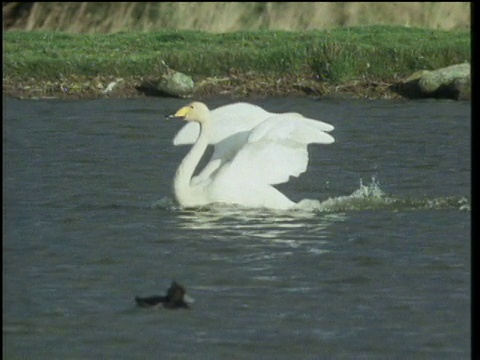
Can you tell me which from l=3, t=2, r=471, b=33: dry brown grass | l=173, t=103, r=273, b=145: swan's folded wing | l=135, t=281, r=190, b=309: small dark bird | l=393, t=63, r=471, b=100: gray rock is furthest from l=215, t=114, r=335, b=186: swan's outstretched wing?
l=3, t=2, r=471, b=33: dry brown grass

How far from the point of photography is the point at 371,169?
1656 centimetres

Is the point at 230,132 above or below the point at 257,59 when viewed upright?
below

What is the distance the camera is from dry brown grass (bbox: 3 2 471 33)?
31.5m

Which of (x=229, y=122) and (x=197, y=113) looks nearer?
(x=197, y=113)

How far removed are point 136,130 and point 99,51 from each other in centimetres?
703

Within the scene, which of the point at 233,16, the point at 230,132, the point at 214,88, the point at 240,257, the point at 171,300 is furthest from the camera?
the point at 233,16

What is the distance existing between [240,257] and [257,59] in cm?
1527

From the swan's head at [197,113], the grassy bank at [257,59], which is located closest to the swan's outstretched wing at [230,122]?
the swan's head at [197,113]

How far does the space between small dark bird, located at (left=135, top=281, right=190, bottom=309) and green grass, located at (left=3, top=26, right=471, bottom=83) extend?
16567mm

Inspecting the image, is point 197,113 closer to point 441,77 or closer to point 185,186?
point 185,186

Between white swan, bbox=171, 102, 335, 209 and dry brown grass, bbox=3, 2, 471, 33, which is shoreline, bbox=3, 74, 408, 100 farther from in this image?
white swan, bbox=171, 102, 335, 209

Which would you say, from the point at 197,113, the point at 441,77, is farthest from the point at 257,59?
the point at 197,113

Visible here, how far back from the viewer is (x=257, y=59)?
1025 inches

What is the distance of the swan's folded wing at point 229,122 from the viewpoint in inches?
542
